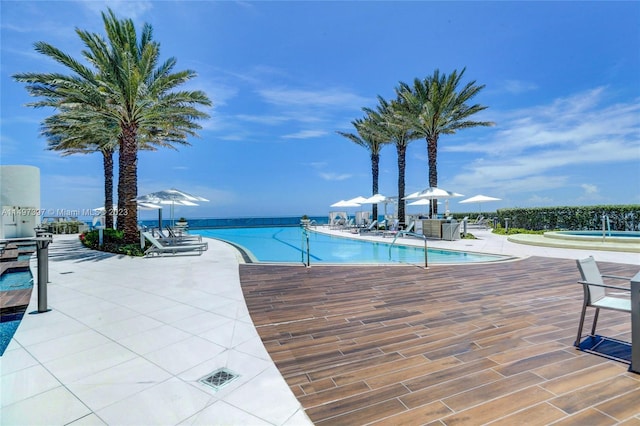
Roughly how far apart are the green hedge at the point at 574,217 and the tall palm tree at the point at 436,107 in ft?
20.8

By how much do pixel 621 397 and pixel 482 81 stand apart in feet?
53.5

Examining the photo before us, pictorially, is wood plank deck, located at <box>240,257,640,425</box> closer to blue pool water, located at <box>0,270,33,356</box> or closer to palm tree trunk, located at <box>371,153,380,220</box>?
blue pool water, located at <box>0,270,33,356</box>

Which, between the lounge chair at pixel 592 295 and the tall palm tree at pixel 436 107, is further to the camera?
the tall palm tree at pixel 436 107

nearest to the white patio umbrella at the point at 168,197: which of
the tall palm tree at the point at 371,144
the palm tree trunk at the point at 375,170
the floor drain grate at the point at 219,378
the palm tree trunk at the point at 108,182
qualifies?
the palm tree trunk at the point at 108,182

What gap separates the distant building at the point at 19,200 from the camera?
55.0 ft

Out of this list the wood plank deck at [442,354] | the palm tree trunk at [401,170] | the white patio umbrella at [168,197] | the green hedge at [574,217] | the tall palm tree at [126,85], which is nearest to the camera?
the wood plank deck at [442,354]

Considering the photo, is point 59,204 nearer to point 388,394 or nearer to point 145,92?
point 145,92

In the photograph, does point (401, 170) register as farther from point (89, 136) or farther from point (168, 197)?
point (89, 136)

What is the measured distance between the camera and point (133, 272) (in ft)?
23.9

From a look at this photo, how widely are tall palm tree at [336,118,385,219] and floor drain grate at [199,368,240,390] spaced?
1985cm

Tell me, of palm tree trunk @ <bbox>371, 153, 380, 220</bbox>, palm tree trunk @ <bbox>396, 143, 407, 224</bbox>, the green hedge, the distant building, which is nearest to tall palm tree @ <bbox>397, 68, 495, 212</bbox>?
palm tree trunk @ <bbox>396, 143, 407, 224</bbox>

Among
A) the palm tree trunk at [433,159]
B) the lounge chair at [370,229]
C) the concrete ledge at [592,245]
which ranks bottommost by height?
the concrete ledge at [592,245]

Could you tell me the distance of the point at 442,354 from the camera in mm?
2859

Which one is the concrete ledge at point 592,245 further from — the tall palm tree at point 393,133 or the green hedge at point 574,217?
the tall palm tree at point 393,133
